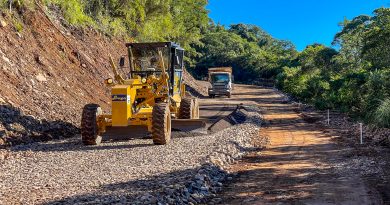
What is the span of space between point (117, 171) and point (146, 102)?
5009 millimetres

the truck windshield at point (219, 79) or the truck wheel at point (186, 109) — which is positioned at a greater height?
the truck windshield at point (219, 79)

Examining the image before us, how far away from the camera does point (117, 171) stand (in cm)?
961

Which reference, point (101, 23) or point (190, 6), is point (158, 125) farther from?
point (190, 6)

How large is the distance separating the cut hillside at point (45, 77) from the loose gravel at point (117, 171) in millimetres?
1112

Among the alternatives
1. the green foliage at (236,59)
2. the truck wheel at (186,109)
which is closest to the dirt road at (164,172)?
the truck wheel at (186,109)

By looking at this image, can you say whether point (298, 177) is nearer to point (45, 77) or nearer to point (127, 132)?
point (127, 132)

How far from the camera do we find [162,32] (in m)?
41.0

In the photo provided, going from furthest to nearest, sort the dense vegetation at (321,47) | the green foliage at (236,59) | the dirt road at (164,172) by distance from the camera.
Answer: the green foliage at (236,59) < the dense vegetation at (321,47) < the dirt road at (164,172)

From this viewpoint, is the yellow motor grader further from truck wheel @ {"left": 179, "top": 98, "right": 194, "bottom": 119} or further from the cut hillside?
the cut hillside

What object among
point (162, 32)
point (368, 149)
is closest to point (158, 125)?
point (368, 149)

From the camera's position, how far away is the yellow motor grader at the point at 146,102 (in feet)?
42.6

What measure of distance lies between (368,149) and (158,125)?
577 centimetres

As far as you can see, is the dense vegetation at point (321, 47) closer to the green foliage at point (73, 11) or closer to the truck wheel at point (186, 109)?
the green foliage at point (73, 11)

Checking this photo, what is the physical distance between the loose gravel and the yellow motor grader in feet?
1.55
